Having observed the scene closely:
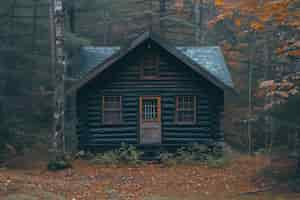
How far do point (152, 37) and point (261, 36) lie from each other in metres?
15.4

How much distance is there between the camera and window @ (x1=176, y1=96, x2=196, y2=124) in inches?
813

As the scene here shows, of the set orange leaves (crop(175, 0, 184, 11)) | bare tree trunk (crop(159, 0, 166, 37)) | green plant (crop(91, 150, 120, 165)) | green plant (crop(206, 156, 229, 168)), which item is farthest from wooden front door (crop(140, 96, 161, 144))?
orange leaves (crop(175, 0, 184, 11))

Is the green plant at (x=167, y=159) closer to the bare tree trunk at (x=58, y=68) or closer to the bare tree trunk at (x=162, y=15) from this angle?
the bare tree trunk at (x=58, y=68)

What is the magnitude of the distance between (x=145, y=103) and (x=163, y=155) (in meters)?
2.51

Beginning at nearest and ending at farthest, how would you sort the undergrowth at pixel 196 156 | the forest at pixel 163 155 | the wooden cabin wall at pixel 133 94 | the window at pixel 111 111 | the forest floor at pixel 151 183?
the forest floor at pixel 151 183, the forest at pixel 163 155, the undergrowth at pixel 196 156, the wooden cabin wall at pixel 133 94, the window at pixel 111 111

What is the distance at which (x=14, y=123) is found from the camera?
23.4 m

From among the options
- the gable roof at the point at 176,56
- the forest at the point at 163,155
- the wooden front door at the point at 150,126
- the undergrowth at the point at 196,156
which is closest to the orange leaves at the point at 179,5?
the forest at the point at 163,155

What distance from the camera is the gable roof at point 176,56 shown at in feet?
63.1

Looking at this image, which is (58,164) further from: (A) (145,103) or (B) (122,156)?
(A) (145,103)

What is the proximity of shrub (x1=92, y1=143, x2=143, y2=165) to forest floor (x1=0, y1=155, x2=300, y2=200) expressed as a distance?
1.74 ft

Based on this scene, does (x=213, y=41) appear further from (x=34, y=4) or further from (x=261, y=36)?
(x=34, y=4)

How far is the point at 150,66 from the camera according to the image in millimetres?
20500

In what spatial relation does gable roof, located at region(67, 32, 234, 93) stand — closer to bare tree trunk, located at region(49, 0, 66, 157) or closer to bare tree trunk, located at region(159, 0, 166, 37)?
bare tree trunk, located at region(49, 0, 66, 157)

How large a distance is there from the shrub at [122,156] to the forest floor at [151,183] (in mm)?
529
